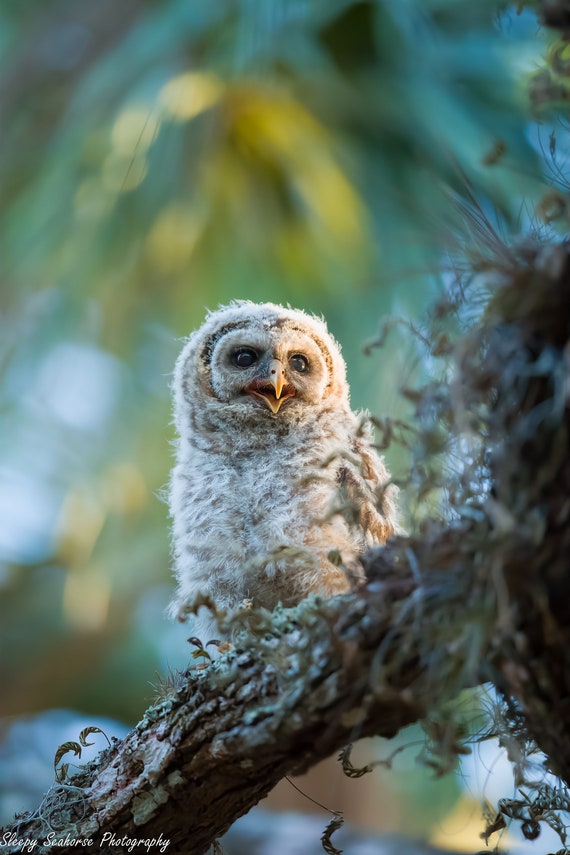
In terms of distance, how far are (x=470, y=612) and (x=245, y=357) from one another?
1359mm

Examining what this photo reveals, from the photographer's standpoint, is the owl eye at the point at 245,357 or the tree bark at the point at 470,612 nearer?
the tree bark at the point at 470,612

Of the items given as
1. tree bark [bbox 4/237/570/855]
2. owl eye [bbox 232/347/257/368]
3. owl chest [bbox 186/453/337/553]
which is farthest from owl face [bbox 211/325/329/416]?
tree bark [bbox 4/237/570/855]

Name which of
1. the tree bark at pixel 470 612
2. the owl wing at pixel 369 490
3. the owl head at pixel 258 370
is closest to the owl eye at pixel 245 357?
the owl head at pixel 258 370

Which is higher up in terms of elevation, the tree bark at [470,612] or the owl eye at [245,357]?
the owl eye at [245,357]

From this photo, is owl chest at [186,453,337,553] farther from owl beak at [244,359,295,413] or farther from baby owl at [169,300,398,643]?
owl beak at [244,359,295,413]

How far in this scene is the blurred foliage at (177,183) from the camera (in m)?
2.29

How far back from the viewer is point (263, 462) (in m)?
1.98

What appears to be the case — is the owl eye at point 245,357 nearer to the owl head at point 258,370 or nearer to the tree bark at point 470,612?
the owl head at point 258,370

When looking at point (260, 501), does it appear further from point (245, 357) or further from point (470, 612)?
point (470, 612)

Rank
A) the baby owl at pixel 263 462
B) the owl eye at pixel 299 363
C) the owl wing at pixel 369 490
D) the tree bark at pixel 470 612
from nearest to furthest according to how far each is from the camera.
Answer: the tree bark at pixel 470 612 < the owl wing at pixel 369 490 < the baby owl at pixel 263 462 < the owl eye at pixel 299 363

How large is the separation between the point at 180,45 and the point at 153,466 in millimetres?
1677

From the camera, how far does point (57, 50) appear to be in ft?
9.88

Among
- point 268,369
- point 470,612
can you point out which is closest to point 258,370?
point 268,369

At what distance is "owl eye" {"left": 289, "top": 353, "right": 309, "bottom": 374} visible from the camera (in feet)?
7.06
